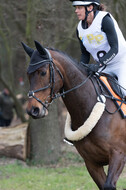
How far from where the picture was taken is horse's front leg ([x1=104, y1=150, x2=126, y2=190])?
393cm

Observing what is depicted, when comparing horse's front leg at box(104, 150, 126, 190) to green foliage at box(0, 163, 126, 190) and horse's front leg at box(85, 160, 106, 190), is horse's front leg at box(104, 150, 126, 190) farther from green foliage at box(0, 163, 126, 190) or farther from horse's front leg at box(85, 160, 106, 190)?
green foliage at box(0, 163, 126, 190)

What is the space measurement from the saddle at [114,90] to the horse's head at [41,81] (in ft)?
2.82

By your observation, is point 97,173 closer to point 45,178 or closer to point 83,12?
point 83,12

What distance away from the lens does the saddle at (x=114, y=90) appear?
4.29 meters

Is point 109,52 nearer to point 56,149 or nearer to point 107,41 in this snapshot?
point 107,41

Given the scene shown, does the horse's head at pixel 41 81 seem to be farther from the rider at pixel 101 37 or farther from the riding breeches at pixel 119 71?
the riding breeches at pixel 119 71

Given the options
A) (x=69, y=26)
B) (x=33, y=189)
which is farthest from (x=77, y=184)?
(x=69, y=26)

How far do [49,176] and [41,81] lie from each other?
14.9 ft

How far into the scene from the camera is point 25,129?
30.3 ft

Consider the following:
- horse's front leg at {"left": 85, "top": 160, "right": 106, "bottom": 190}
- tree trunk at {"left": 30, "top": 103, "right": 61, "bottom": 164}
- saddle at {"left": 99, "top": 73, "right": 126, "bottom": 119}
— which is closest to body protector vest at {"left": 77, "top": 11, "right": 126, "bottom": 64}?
saddle at {"left": 99, "top": 73, "right": 126, "bottom": 119}

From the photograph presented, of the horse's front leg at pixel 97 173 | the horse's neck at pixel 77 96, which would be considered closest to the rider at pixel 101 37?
the horse's neck at pixel 77 96

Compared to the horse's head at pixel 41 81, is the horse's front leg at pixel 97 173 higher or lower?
lower

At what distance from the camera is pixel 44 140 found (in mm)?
9102

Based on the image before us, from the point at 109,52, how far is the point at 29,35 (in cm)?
498
